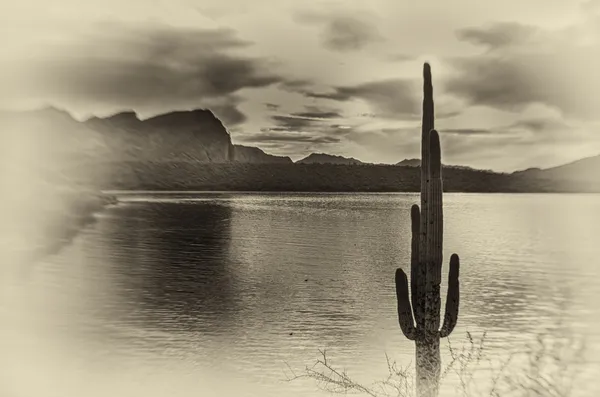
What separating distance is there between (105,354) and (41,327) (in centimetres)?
539

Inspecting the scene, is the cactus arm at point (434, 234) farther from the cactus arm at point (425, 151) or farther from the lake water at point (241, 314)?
the lake water at point (241, 314)

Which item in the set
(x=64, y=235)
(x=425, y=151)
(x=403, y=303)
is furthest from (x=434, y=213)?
(x=64, y=235)

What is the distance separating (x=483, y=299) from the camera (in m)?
33.8

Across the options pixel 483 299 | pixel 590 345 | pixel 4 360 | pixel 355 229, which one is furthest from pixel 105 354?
pixel 355 229

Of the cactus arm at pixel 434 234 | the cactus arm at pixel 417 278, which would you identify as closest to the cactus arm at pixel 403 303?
the cactus arm at pixel 417 278

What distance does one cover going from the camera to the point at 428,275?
535 inches

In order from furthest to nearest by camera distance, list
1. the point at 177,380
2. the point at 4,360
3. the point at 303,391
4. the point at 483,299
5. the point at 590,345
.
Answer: the point at 483,299 < the point at 590,345 < the point at 4,360 < the point at 177,380 < the point at 303,391

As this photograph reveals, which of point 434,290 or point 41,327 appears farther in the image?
point 41,327

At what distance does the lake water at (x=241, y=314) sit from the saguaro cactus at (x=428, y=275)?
0.80m

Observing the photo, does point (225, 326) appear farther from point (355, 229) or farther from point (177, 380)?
point (355, 229)

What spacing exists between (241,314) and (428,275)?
1626cm

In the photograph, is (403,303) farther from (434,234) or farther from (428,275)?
(434,234)

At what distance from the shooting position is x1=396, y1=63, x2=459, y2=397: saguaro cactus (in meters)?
13.3

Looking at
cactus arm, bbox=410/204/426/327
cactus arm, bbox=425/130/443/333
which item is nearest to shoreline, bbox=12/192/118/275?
cactus arm, bbox=410/204/426/327
